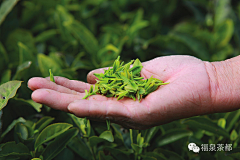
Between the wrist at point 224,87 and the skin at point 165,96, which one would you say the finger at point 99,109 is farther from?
the wrist at point 224,87

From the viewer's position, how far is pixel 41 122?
1.21m

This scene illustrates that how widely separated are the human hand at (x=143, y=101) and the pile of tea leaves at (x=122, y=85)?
3 cm

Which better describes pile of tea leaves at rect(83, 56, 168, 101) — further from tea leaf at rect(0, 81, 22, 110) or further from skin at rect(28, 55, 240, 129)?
tea leaf at rect(0, 81, 22, 110)

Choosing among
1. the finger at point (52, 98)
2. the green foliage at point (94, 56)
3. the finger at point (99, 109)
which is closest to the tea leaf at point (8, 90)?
the green foliage at point (94, 56)

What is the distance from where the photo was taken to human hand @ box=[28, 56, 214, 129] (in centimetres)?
99

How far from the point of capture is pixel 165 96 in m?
1.05

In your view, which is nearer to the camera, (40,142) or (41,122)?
(40,142)

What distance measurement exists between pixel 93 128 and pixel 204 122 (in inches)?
23.3

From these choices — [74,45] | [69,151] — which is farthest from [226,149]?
[74,45]

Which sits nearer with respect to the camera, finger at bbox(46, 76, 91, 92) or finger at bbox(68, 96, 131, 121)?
finger at bbox(68, 96, 131, 121)

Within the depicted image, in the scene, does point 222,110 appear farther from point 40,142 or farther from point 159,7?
point 159,7

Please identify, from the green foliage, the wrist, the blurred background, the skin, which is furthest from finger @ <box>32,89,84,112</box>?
the wrist

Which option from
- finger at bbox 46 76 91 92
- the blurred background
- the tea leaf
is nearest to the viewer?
the tea leaf

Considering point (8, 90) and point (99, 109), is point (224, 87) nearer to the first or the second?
point (99, 109)
